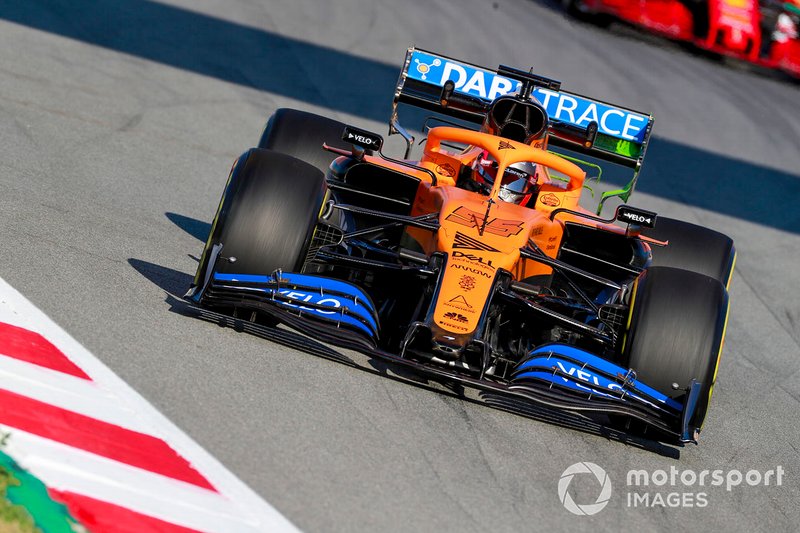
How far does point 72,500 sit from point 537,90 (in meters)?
6.05

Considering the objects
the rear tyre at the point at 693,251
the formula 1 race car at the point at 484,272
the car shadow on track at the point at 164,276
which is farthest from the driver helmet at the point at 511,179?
the car shadow on track at the point at 164,276

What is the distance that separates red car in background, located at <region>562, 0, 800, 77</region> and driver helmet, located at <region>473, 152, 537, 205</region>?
44.3 feet

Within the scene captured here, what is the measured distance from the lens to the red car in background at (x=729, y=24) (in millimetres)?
21281

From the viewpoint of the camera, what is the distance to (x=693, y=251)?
362 inches

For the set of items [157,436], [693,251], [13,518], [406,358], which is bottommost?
[13,518]

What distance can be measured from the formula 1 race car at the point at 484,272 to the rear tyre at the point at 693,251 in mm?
15

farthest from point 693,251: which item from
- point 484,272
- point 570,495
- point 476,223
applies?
point 570,495

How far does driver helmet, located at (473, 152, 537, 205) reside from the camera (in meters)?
8.75

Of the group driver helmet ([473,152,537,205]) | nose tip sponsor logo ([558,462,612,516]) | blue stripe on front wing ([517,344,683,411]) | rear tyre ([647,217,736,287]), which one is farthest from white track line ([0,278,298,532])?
rear tyre ([647,217,736,287])

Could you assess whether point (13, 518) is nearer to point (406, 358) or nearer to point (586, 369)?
point (406, 358)

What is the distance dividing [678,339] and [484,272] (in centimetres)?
123

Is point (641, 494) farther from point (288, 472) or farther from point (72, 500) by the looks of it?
point (72, 500)

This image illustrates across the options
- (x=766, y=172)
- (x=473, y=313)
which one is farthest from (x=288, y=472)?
(x=766, y=172)

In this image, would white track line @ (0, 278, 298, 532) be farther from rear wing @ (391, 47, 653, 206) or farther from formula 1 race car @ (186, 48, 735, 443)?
rear wing @ (391, 47, 653, 206)
